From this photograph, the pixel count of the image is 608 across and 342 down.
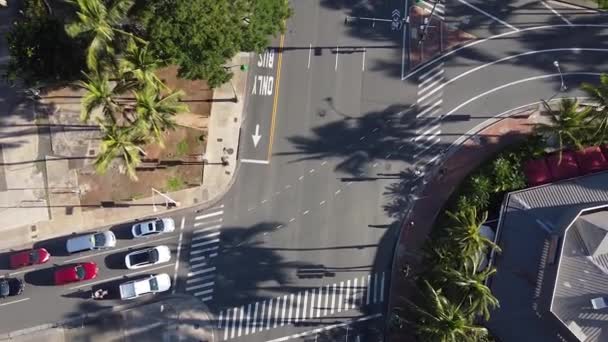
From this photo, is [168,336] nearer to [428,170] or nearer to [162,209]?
[162,209]

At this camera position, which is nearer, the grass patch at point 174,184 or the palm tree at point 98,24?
the palm tree at point 98,24

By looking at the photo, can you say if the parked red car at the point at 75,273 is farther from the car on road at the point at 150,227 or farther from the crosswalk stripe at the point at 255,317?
the crosswalk stripe at the point at 255,317

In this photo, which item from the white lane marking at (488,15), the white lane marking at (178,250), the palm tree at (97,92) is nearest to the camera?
the palm tree at (97,92)

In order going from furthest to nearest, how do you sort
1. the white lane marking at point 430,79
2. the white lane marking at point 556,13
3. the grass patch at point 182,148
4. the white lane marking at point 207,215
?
the white lane marking at point 556,13 < the white lane marking at point 430,79 < the grass patch at point 182,148 < the white lane marking at point 207,215

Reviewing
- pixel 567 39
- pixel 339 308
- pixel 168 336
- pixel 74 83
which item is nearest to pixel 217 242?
pixel 168 336

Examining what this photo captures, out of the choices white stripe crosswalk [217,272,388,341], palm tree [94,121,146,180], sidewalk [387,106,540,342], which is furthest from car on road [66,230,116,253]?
sidewalk [387,106,540,342]

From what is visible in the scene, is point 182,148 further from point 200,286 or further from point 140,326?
point 140,326

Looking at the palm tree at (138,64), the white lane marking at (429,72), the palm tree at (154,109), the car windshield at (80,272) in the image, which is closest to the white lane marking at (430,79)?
the white lane marking at (429,72)

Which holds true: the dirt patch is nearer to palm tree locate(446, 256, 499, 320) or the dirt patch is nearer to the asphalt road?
the asphalt road
